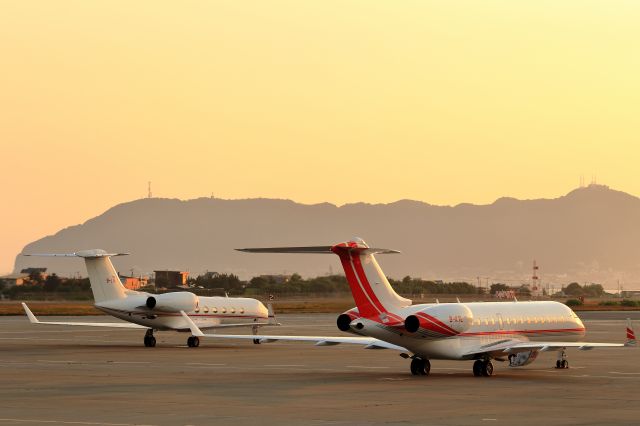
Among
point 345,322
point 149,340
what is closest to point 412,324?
point 345,322

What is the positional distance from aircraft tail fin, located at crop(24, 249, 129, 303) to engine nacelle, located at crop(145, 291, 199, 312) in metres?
1.66

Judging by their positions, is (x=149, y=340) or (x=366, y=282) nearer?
(x=366, y=282)

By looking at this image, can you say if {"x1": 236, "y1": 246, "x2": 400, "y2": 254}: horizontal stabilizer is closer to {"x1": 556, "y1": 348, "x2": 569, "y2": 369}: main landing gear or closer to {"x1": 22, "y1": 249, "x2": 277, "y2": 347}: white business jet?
{"x1": 556, "y1": 348, "x2": 569, "y2": 369}: main landing gear

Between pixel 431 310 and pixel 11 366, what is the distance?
1529 centimetres

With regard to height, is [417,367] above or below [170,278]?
below

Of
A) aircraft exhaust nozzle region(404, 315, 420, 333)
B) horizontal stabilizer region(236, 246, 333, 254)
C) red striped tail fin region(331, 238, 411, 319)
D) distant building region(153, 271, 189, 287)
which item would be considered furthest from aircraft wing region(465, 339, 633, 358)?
distant building region(153, 271, 189, 287)

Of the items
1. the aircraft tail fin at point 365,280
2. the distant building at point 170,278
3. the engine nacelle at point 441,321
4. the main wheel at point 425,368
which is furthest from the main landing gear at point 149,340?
the distant building at point 170,278

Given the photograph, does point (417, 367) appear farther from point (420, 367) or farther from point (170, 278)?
point (170, 278)

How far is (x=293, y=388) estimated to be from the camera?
35.7 metres

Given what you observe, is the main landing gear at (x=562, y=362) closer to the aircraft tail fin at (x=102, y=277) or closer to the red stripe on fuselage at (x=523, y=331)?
the red stripe on fuselage at (x=523, y=331)

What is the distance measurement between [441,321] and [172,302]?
21489 mm

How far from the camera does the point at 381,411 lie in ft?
97.2

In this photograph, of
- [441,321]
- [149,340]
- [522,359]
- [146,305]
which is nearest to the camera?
[441,321]

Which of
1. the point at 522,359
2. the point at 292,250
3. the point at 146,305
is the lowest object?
the point at 522,359
